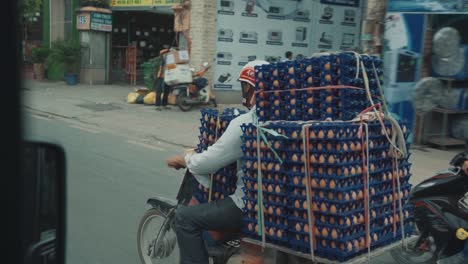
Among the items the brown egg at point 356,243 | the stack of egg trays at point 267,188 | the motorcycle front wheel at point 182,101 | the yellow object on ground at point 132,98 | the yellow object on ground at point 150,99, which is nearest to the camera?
the brown egg at point 356,243

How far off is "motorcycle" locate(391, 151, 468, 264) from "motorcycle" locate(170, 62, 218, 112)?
33.4ft

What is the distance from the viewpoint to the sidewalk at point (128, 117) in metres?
9.59

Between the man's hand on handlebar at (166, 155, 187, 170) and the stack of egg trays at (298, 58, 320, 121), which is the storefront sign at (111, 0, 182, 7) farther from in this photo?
the stack of egg trays at (298, 58, 320, 121)

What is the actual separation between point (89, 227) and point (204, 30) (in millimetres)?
9995

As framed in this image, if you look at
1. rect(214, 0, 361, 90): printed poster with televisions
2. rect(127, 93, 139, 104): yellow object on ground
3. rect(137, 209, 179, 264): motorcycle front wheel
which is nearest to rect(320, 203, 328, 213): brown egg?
rect(137, 209, 179, 264): motorcycle front wheel

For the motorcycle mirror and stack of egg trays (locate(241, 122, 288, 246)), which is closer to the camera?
the motorcycle mirror

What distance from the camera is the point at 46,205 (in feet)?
6.49

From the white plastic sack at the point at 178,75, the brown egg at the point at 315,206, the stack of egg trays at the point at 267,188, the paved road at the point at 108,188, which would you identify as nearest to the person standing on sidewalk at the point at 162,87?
the white plastic sack at the point at 178,75

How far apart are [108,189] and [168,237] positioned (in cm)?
283

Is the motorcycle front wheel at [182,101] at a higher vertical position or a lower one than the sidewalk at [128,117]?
higher

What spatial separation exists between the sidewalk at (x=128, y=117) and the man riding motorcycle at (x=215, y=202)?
4703 mm

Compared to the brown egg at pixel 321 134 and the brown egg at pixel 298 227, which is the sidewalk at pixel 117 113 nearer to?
the brown egg at pixel 298 227

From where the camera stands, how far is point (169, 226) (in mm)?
4152

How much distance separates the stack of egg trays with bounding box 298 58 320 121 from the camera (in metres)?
3.32
